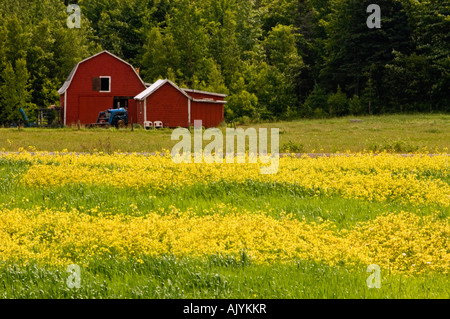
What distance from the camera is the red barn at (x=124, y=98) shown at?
167 feet

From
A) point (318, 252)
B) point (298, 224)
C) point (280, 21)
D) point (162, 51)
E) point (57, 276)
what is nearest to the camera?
point (57, 276)

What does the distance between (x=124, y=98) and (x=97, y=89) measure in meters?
2.53

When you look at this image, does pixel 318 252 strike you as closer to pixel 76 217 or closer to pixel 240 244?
pixel 240 244

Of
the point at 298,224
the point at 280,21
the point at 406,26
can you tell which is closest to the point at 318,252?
the point at 298,224

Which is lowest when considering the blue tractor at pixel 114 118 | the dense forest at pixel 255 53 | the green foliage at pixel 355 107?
the blue tractor at pixel 114 118

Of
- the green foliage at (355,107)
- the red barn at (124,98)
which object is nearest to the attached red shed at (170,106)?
the red barn at (124,98)

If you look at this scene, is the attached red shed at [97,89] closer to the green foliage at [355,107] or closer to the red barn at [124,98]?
the red barn at [124,98]

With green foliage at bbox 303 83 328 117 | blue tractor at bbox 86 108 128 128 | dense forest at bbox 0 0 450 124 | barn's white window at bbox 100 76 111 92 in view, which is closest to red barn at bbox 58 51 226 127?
barn's white window at bbox 100 76 111 92

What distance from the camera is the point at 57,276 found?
25.3 feet

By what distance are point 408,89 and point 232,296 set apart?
62.0 meters

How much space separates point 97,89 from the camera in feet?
176

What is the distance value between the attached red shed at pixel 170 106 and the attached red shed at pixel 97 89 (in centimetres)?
253

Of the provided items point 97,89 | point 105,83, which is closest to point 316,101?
point 105,83

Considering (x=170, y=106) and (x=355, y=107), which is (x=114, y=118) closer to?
(x=170, y=106)
